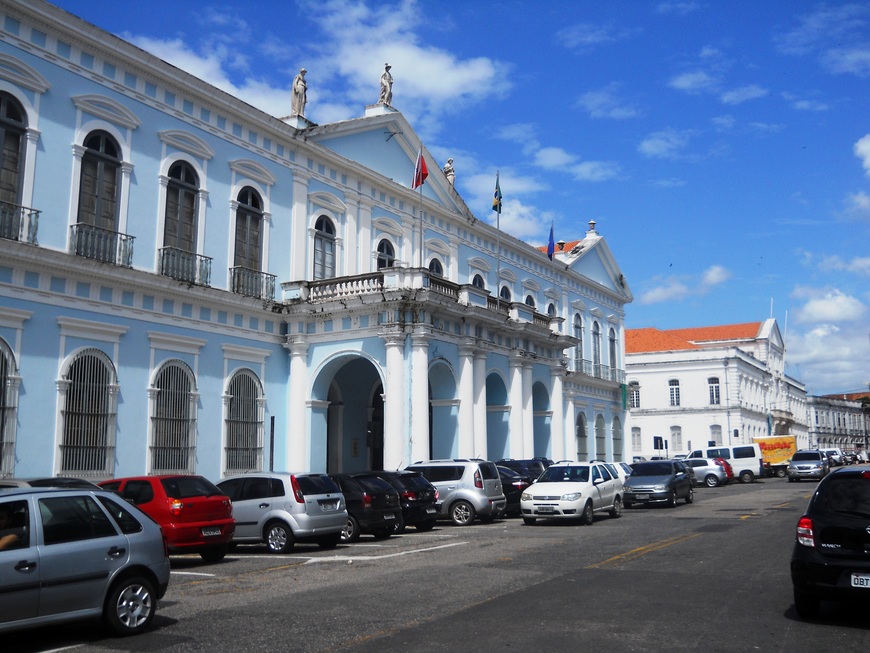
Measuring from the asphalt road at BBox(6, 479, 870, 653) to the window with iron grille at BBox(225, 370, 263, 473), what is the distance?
719 centimetres

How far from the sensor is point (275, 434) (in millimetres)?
25391

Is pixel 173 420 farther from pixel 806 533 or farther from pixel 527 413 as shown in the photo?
pixel 806 533

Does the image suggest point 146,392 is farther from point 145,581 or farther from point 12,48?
point 145,581

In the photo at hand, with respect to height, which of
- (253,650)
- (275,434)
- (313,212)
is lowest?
(253,650)

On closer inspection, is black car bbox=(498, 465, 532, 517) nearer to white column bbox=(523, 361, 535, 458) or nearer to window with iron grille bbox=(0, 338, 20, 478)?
white column bbox=(523, 361, 535, 458)

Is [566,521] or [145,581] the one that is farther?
[566,521]

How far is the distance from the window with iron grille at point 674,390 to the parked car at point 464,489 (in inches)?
2000

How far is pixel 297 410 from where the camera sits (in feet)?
84.1

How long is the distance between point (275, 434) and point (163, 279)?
604cm

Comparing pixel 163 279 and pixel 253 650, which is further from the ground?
pixel 163 279

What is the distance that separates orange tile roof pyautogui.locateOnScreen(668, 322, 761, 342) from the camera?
281 feet

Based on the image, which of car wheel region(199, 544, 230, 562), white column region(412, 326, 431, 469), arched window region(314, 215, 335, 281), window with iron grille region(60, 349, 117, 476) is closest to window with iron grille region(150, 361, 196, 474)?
window with iron grille region(60, 349, 117, 476)

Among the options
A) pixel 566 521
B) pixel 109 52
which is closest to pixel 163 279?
pixel 109 52

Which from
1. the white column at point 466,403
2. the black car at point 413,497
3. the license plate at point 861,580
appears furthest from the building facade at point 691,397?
the license plate at point 861,580
